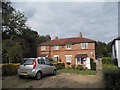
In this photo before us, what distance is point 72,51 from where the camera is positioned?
24562 millimetres

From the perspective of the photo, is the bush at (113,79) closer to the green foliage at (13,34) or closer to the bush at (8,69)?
the bush at (8,69)

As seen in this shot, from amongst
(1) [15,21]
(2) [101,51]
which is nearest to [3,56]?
(1) [15,21]

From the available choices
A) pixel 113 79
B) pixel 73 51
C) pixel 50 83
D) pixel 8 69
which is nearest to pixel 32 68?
pixel 50 83

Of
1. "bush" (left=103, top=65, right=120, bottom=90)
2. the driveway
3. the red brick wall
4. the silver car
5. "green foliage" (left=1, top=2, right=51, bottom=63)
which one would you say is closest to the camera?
"bush" (left=103, top=65, right=120, bottom=90)

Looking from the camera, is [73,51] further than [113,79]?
Yes

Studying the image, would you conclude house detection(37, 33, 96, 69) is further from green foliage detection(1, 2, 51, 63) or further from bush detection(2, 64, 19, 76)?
bush detection(2, 64, 19, 76)

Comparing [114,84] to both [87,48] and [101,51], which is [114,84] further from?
[101,51]

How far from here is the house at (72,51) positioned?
22.6 metres

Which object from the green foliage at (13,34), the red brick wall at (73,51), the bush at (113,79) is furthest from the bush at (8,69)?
the red brick wall at (73,51)

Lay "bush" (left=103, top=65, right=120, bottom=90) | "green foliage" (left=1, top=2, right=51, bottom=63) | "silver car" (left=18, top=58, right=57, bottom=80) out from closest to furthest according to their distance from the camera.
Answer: "bush" (left=103, top=65, right=120, bottom=90) < "silver car" (left=18, top=58, right=57, bottom=80) < "green foliage" (left=1, top=2, right=51, bottom=63)

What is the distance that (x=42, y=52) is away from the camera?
28.5 metres

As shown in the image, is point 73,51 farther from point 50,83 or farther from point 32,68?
point 50,83

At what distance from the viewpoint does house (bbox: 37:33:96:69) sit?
22.6 metres

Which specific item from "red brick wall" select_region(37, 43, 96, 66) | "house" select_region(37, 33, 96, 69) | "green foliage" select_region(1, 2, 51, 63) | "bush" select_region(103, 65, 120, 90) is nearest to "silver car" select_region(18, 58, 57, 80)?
"bush" select_region(103, 65, 120, 90)
